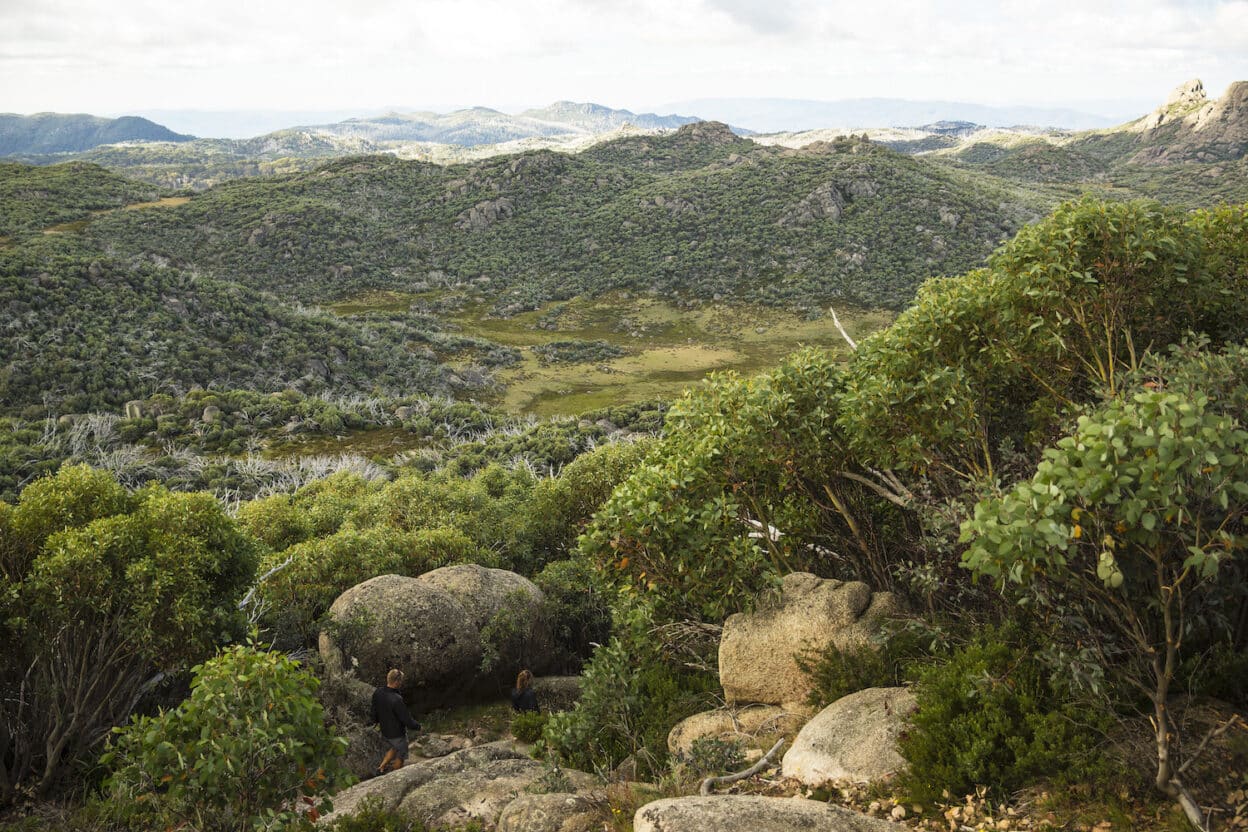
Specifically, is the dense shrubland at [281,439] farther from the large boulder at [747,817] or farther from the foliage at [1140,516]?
the foliage at [1140,516]

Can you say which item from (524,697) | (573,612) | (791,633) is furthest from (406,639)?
(791,633)

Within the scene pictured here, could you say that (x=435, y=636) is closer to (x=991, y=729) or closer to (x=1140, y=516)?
(x=991, y=729)

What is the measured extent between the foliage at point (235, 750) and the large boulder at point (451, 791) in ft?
7.63

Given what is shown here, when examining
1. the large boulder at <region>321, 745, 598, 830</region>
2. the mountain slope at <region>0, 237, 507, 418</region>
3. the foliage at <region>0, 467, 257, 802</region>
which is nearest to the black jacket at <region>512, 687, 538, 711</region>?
the large boulder at <region>321, 745, 598, 830</region>

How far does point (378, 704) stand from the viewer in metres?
13.0

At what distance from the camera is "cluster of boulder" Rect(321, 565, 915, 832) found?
296 inches

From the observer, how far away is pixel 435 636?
16625 mm

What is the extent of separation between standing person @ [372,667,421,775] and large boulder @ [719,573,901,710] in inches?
223

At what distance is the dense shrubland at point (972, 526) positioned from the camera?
5789mm

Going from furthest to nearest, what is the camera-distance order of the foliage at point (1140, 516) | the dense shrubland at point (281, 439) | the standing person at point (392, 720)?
the dense shrubland at point (281, 439)
the standing person at point (392, 720)
the foliage at point (1140, 516)

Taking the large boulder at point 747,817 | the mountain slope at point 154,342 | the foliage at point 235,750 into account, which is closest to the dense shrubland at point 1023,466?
the large boulder at point 747,817

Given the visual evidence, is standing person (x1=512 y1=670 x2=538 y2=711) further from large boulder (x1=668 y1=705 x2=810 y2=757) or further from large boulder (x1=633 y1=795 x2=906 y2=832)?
large boulder (x1=633 y1=795 x2=906 y2=832)

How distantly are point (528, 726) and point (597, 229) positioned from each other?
371ft

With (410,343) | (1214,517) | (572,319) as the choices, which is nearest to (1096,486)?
(1214,517)
